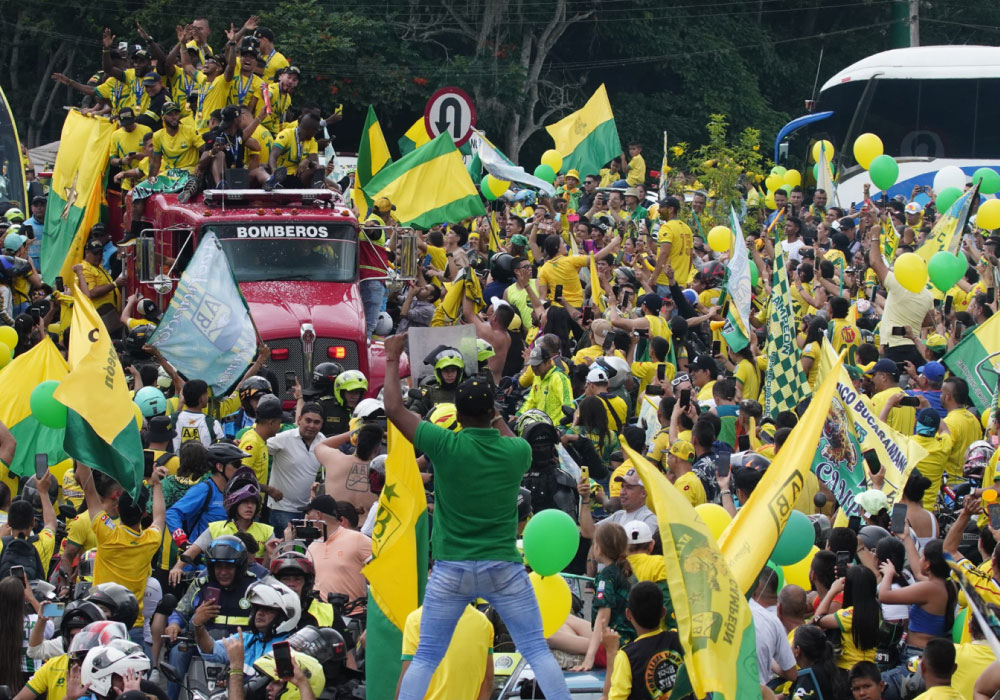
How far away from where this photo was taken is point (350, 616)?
8656 mm

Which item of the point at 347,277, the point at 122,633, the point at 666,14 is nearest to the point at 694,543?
the point at 122,633

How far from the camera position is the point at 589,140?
82.7 feet

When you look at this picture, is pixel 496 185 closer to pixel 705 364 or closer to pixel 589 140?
pixel 589 140

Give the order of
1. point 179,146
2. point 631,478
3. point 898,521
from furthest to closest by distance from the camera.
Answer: point 179,146, point 631,478, point 898,521

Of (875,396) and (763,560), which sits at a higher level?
(763,560)

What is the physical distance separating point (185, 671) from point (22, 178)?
15.3m

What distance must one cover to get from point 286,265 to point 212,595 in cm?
747

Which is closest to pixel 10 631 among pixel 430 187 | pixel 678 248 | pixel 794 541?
pixel 794 541

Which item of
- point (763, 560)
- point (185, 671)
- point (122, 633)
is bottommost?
point (185, 671)

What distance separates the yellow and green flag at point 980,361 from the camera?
40.4ft

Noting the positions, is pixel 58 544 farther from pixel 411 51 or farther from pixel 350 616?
pixel 411 51

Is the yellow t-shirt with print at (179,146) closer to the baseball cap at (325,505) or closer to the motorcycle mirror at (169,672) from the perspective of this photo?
the baseball cap at (325,505)

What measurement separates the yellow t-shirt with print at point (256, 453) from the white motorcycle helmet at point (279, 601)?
265cm

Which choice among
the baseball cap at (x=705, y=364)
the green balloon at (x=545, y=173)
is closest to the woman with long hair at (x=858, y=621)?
the baseball cap at (x=705, y=364)
